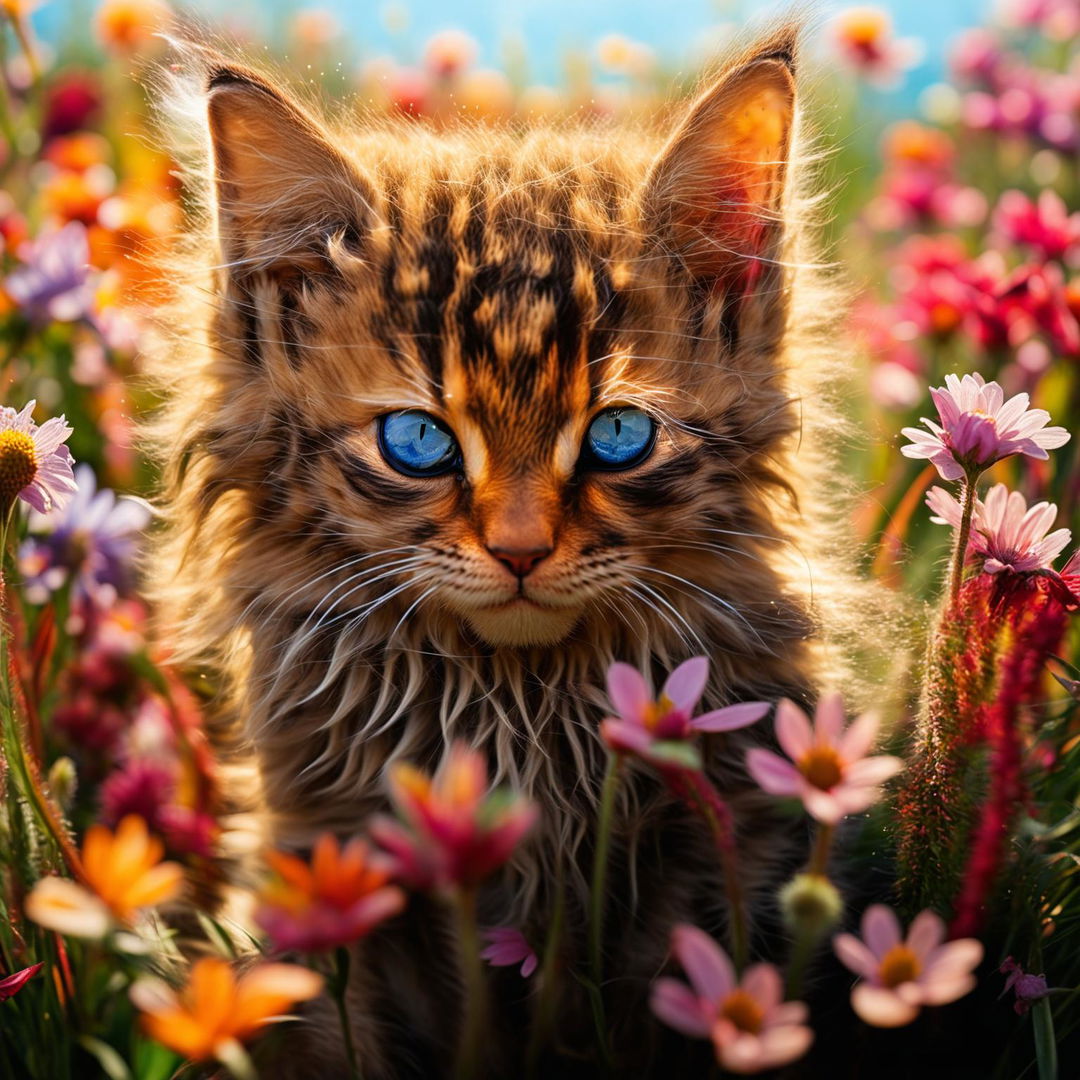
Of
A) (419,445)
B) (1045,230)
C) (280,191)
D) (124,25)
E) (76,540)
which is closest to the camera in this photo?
(419,445)

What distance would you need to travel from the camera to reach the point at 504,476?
1280 mm

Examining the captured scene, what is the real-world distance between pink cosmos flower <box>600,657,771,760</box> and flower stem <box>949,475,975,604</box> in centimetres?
32

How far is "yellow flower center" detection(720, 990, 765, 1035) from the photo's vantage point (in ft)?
2.60

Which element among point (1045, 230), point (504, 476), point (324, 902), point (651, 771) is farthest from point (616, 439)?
point (1045, 230)

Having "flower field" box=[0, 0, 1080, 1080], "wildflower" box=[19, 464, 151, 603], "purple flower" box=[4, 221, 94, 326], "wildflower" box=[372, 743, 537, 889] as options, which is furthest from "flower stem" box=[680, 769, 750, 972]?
"purple flower" box=[4, 221, 94, 326]

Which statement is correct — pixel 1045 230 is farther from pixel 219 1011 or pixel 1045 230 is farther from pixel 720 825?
pixel 219 1011

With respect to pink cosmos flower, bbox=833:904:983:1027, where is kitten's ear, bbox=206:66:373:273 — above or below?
above

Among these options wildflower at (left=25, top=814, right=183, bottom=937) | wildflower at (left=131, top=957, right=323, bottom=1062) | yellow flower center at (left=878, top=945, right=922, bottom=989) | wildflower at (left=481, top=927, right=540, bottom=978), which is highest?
wildflower at (left=25, top=814, right=183, bottom=937)

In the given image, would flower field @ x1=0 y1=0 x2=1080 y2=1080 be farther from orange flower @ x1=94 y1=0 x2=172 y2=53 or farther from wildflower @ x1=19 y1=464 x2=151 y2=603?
orange flower @ x1=94 y1=0 x2=172 y2=53

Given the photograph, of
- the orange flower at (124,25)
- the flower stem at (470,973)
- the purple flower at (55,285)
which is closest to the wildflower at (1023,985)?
the flower stem at (470,973)

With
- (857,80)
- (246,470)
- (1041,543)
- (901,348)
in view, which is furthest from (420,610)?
(857,80)

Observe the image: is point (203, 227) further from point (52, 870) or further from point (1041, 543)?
point (1041, 543)

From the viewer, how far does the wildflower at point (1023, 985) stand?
1104 mm

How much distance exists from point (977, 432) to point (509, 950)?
71 cm
